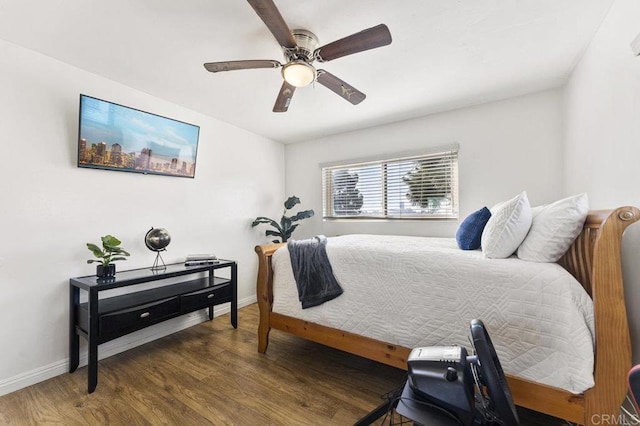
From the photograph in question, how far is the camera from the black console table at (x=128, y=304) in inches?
73.7

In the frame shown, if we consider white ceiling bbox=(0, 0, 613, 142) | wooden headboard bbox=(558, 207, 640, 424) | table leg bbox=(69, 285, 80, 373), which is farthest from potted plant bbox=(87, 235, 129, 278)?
wooden headboard bbox=(558, 207, 640, 424)

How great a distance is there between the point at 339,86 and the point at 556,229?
1595mm

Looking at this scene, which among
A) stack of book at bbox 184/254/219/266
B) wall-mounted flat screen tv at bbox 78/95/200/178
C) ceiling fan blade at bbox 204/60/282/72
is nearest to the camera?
ceiling fan blade at bbox 204/60/282/72

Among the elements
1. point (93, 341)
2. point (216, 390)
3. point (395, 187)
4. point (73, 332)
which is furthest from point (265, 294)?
point (395, 187)

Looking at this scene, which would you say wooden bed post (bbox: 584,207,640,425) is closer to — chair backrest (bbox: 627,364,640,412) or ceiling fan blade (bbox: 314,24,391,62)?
chair backrest (bbox: 627,364,640,412)

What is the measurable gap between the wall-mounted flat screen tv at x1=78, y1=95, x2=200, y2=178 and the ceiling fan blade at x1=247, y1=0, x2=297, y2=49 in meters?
1.66

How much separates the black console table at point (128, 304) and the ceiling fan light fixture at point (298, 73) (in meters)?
1.85

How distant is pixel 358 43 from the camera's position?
1.52 m

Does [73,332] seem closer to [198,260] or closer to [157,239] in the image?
[157,239]

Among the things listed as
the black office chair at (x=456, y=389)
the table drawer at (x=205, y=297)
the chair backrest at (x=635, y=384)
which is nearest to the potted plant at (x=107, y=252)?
the table drawer at (x=205, y=297)

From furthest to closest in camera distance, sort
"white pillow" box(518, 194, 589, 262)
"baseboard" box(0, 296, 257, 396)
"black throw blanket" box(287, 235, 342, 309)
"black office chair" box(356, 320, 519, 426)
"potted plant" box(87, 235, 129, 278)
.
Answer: "potted plant" box(87, 235, 129, 278) < "black throw blanket" box(287, 235, 342, 309) < "baseboard" box(0, 296, 257, 396) < "white pillow" box(518, 194, 589, 262) < "black office chair" box(356, 320, 519, 426)

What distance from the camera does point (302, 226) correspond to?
4207 mm

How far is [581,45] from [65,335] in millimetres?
4332

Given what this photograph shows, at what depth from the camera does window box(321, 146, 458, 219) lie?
309 centimetres
